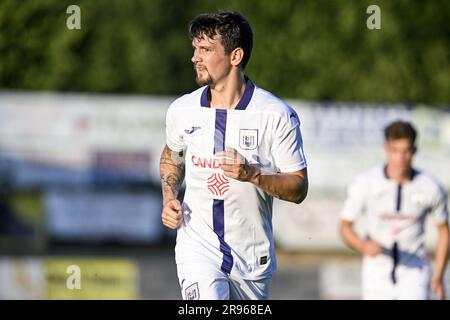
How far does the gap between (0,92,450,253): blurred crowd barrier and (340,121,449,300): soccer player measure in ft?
44.5

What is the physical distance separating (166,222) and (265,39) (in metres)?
22.2

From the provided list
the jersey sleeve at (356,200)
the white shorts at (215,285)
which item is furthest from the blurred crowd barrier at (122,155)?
the white shorts at (215,285)

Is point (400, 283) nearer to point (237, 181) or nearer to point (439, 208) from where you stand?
point (439, 208)

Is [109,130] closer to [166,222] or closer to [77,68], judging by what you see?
[77,68]

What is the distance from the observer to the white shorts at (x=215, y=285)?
706 cm

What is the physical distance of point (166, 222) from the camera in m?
7.09

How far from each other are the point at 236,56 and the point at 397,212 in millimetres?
3560

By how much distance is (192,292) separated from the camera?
714 centimetres

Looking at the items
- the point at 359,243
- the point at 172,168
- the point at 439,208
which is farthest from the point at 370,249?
the point at 172,168

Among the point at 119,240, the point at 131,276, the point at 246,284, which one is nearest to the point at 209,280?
the point at 246,284

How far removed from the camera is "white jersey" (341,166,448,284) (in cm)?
1014

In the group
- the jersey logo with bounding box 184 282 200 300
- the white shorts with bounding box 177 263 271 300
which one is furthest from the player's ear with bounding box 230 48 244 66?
the jersey logo with bounding box 184 282 200 300

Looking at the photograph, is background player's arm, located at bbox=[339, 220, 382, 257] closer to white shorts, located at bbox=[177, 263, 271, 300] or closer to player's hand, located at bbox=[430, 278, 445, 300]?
player's hand, located at bbox=[430, 278, 445, 300]

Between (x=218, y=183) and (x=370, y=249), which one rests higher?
(x=218, y=183)
